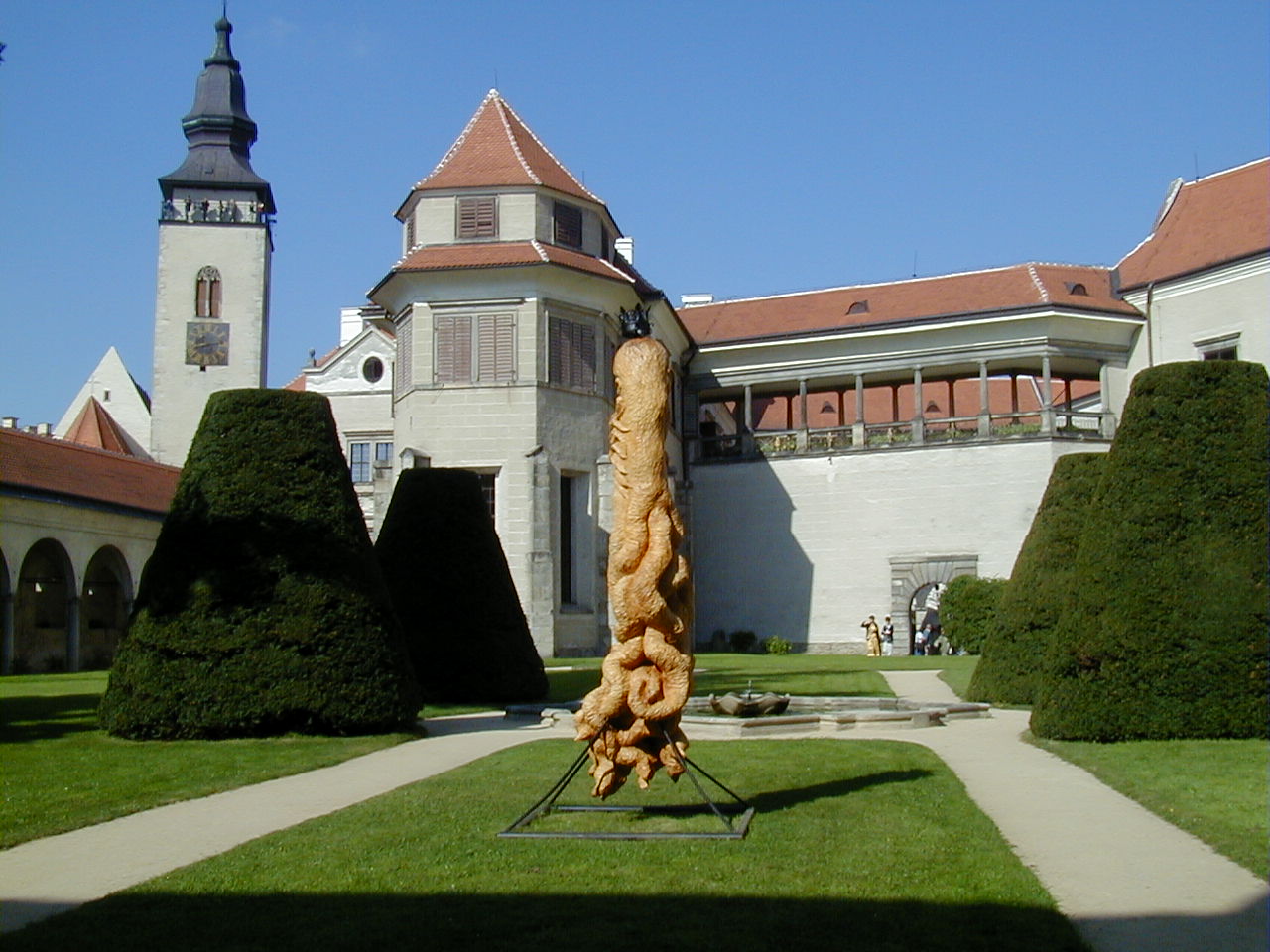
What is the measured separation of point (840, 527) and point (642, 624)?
3588 centimetres

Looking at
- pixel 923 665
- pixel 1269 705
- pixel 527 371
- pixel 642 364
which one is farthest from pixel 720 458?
pixel 642 364

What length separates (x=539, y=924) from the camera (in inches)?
269

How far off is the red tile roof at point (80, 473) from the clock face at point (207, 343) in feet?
94.4

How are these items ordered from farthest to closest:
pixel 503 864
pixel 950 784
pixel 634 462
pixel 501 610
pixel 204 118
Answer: pixel 204 118, pixel 501 610, pixel 950 784, pixel 634 462, pixel 503 864

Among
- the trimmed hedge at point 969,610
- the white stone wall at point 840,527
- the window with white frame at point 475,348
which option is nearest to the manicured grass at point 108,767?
the window with white frame at point 475,348

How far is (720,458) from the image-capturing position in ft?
155

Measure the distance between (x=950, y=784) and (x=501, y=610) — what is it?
10.7 m

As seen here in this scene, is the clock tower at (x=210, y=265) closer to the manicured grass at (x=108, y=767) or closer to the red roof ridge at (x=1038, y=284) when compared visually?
the red roof ridge at (x=1038, y=284)

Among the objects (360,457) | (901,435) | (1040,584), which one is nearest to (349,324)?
(360,457)

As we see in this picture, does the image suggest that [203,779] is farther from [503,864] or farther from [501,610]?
[501,610]

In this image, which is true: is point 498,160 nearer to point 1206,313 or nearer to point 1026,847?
point 1206,313

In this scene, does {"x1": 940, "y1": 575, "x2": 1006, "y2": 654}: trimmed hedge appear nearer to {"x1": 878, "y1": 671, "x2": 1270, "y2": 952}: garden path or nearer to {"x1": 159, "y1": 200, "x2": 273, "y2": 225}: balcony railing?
{"x1": 878, "y1": 671, "x2": 1270, "y2": 952}: garden path

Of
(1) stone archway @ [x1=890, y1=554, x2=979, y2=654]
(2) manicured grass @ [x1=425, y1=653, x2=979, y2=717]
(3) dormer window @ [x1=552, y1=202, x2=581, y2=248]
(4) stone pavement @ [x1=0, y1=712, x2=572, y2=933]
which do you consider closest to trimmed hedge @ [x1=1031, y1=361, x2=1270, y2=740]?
(2) manicured grass @ [x1=425, y1=653, x2=979, y2=717]

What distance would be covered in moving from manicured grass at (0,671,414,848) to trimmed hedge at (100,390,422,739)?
362 mm
